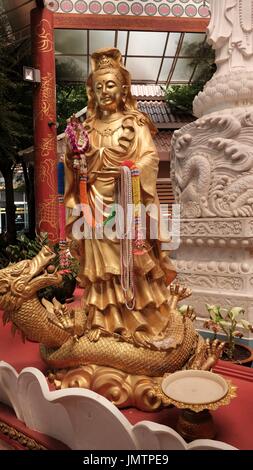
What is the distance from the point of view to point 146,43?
1152cm

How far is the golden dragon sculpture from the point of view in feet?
6.22

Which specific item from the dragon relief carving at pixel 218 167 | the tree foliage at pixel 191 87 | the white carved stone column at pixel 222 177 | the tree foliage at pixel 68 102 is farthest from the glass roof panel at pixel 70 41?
the dragon relief carving at pixel 218 167

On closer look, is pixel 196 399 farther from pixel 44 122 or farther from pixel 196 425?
pixel 44 122

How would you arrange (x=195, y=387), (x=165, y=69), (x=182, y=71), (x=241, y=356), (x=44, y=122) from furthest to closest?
1. (x=182, y=71)
2. (x=165, y=69)
3. (x=44, y=122)
4. (x=241, y=356)
5. (x=195, y=387)

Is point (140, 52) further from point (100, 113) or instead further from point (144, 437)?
point (144, 437)

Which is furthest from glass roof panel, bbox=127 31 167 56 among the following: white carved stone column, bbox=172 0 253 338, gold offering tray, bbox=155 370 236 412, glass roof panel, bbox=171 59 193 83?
gold offering tray, bbox=155 370 236 412

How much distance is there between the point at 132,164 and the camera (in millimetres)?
2064

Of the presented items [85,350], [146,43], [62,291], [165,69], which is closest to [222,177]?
[62,291]

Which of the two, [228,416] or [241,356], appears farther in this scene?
[241,356]

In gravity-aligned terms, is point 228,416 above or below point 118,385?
below

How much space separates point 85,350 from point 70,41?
431 inches

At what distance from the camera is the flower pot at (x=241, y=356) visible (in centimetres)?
287

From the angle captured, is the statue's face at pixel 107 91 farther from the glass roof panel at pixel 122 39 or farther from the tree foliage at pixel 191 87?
the tree foliage at pixel 191 87
